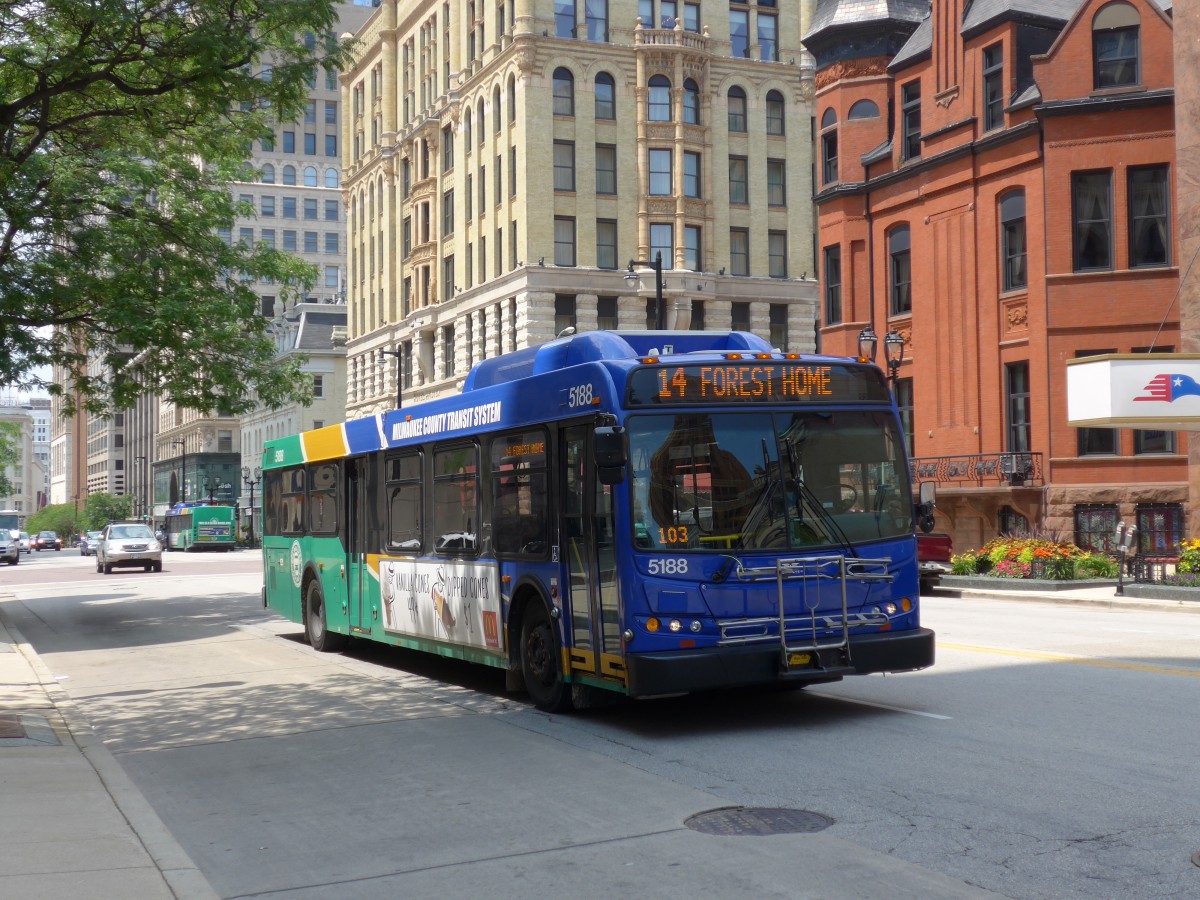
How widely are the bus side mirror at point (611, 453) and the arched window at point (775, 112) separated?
2453 inches

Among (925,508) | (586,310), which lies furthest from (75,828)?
(586,310)

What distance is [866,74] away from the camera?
→ 1769 inches

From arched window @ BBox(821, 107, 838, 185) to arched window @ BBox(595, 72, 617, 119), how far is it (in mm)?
21701

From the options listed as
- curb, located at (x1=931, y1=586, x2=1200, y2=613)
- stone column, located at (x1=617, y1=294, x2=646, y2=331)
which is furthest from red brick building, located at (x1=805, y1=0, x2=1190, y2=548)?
stone column, located at (x1=617, y1=294, x2=646, y2=331)

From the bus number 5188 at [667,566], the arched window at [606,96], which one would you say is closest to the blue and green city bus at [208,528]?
the arched window at [606,96]

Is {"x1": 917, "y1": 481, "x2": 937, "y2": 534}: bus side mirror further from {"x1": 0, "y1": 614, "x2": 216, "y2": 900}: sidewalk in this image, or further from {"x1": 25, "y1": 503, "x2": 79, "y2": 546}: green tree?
{"x1": 25, "y1": 503, "x2": 79, "y2": 546}: green tree

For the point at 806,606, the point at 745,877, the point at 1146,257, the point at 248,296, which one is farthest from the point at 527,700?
the point at 1146,257

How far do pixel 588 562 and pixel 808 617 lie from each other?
183cm

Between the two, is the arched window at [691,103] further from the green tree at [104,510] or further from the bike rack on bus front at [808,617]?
the green tree at [104,510]

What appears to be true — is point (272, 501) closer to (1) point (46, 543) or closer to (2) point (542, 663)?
(2) point (542, 663)

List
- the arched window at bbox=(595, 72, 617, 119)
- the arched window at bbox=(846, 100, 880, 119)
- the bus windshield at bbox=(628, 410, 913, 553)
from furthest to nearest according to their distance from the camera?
the arched window at bbox=(595, 72, 617, 119)
the arched window at bbox=(846, 100, 880, 119)
the bus windshield at bbox=(628, 410, 913, 553)

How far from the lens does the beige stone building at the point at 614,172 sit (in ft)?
211

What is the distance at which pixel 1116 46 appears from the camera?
1406 inches

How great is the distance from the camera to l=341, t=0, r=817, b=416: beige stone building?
64438 millimetres
